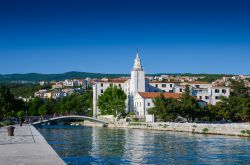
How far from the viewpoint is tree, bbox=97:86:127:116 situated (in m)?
101

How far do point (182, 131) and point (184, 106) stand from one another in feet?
43.3

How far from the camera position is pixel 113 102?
9975 cm

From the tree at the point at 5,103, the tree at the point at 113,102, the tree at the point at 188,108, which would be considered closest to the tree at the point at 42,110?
the tree at the point at 5,103

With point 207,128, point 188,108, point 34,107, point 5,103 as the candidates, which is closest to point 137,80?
point 188,108

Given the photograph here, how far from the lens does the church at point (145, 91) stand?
96.9 metres

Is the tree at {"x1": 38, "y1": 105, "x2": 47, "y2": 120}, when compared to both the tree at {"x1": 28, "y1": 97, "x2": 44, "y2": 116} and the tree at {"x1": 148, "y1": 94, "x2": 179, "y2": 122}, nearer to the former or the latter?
the tree at {"x1": 28, "y1": 97, "x2": 44, "y2": 116}

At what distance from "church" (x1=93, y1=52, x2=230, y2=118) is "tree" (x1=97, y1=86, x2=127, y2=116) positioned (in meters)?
3.20

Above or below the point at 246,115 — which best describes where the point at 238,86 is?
above

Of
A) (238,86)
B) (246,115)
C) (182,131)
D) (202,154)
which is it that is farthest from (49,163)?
(238,86)

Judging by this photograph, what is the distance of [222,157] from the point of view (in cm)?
3028

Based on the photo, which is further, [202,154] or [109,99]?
[109,99]

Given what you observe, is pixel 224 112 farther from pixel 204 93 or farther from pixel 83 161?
pixel 83 161

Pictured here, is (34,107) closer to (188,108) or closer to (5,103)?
(5,103)

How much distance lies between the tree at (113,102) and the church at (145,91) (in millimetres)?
3199
